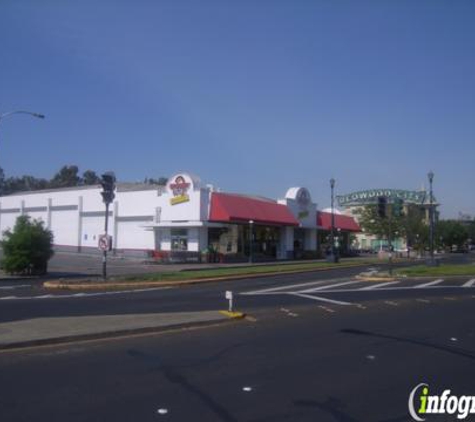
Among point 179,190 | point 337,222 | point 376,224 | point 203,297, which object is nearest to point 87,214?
point 179,190

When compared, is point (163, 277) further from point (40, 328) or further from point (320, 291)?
point (40, 328)

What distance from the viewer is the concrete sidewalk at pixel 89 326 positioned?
10602mm

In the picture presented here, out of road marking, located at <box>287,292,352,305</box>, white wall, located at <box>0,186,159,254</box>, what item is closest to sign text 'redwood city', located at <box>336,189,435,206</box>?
white wall, located at <box>0,186,159,254</box>

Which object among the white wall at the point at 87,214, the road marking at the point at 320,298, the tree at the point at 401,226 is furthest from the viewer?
the tree at the point at 401,226

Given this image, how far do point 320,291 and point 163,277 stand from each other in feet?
29.0

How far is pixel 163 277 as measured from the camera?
28531mm

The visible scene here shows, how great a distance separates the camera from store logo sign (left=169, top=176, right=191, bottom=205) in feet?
162

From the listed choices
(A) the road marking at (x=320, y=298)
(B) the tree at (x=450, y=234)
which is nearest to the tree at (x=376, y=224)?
(B) the tree at (x=450, y=234)

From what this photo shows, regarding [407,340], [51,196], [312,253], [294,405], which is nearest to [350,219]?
[312,253]

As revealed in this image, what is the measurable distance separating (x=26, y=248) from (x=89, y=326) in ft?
66.7

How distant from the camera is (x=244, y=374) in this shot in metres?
8.45

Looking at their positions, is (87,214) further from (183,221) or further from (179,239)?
(183,221)

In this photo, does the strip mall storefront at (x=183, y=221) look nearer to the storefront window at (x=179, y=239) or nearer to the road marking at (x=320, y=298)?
the storefront window at (x=179, y=239)

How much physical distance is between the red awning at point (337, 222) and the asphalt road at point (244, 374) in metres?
53.9
